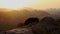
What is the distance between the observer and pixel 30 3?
169 centimetres

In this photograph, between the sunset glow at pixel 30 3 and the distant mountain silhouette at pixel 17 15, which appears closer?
the distant mountain silhouette at pixel 17 15

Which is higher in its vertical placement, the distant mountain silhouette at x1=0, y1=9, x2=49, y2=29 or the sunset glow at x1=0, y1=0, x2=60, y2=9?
the sunset glow at x1=0, y1=0, x2=60, y2=9

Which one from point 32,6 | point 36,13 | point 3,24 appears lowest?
point 3,24

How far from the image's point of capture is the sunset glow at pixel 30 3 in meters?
1.67

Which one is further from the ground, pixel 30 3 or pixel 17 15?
pixel 30 3

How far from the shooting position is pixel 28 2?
5.52ft

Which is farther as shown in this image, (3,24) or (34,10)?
(34,10)

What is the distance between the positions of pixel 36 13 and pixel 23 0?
0.27 meters

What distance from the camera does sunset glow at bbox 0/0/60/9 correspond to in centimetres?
167

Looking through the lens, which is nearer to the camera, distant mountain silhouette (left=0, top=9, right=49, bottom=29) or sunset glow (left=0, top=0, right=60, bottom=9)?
distant mountain silhouette (left=0, top=9, right=49, bottom=29)

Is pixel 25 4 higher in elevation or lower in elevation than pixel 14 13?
higher

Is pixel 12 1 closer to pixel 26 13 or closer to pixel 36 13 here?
pixel 26 13

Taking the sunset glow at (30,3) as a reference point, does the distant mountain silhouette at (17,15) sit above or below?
below

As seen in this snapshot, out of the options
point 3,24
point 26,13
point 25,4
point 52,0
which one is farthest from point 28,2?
point 3,24
